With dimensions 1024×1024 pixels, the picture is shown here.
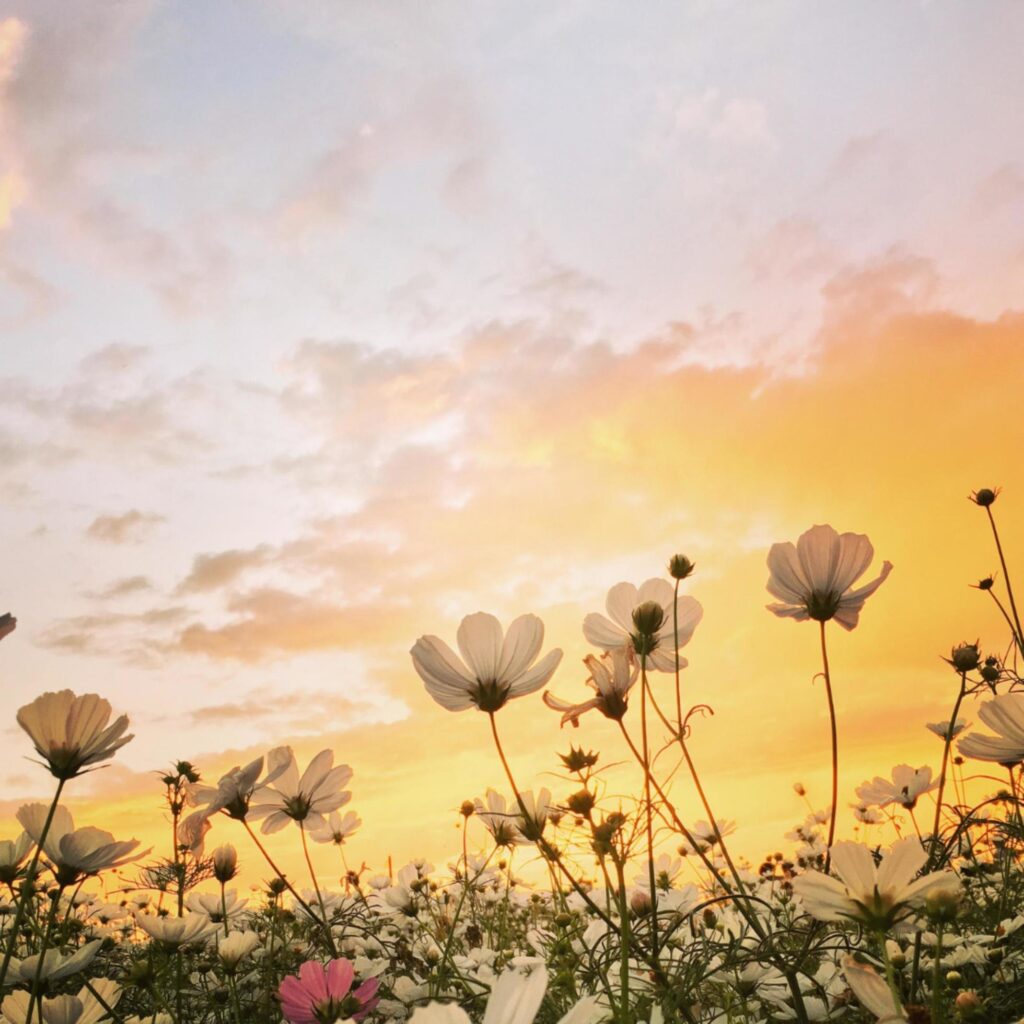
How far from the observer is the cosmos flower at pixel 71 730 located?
963 millimetres

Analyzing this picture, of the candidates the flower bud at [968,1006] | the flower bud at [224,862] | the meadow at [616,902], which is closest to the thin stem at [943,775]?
the meadow at [616,902]

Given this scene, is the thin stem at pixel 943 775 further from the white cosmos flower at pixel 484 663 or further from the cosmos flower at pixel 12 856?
the cosmos flower at pixel 12 856

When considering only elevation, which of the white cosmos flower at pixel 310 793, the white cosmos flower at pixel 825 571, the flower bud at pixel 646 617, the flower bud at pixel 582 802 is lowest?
the flower bud at pixel 582 802

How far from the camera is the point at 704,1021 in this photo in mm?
1004

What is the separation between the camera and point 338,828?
8.87ft

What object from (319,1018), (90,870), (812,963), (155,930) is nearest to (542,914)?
(812,963)

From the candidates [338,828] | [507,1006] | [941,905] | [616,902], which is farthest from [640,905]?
[338,828]

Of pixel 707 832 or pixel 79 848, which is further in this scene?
pixel 707 832

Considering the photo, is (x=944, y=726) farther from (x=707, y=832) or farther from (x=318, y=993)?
(x=318, y=993)

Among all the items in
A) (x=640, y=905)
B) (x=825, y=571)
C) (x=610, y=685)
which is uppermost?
(x=825, y=571)

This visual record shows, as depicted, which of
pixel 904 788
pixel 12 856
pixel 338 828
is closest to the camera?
pixel 12 856

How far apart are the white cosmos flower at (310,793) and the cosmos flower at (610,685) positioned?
43 centimetres

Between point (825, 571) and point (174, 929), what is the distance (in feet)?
3.26

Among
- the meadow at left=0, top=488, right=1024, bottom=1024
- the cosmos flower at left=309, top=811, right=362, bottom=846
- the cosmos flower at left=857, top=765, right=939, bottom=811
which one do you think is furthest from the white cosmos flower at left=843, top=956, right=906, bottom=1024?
the cosmos flower at left=309, top=811, right=362, bottom=846
